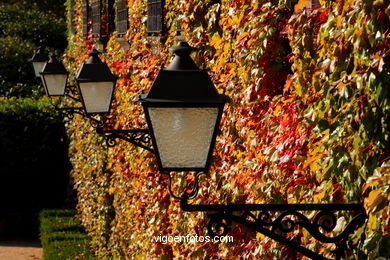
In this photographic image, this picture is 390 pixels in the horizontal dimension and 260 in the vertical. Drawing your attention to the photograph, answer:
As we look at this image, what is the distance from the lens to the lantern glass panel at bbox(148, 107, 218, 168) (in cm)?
276

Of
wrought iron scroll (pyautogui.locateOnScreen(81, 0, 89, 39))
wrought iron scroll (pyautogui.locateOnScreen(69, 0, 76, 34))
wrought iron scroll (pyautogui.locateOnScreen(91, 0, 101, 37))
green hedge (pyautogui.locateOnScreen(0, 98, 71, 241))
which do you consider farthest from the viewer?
wrought iron scroll (pyautogui.locateOnScreen(69, 0, 76, 34))

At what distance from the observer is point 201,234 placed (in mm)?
5027

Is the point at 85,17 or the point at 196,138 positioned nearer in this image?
the point at 196,138

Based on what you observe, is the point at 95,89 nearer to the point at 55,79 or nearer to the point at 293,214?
the point at 55,79

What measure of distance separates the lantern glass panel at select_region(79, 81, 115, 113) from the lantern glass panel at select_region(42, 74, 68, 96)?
3087 millimetres

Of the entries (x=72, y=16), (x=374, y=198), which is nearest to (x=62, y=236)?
(x=72, y=16)

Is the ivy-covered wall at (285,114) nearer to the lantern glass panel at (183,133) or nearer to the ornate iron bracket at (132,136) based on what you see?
the ornate iron bracket at (132,136)

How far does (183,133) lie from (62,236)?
958cm

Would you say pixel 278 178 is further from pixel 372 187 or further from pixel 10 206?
pixel 10 206

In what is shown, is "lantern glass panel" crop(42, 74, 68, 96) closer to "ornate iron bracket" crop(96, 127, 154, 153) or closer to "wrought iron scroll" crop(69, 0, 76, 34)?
"ornate iron bracket" crop(96, 127, 154, 153)

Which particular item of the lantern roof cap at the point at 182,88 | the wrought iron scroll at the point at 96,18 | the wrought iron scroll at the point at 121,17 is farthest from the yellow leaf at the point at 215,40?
the wrought iron scroll at the point at 96,18

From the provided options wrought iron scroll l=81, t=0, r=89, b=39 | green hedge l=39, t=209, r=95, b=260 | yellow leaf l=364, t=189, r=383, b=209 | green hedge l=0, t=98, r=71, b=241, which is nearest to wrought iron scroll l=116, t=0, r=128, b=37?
green hedge l=39, t=209, r=95, b=260

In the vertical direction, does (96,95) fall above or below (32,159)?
above

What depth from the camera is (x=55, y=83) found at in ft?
30.1
